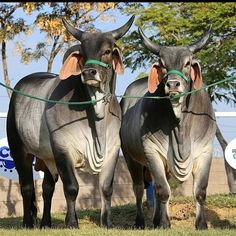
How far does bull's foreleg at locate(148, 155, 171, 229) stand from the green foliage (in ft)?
31.9

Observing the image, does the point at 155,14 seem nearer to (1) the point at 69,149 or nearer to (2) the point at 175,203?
(2) the point at 175,203

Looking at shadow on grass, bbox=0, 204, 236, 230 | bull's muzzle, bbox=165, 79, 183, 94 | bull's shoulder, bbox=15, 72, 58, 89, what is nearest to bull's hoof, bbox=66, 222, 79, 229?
shadow on grass, bbox=0, 204, 236, 230

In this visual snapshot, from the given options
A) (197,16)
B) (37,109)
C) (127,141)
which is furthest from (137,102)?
(197,16)

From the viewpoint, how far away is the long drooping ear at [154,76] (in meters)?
10.4

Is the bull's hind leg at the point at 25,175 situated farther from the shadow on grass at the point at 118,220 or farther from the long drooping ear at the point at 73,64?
the long drooping ear at the point at 73,64

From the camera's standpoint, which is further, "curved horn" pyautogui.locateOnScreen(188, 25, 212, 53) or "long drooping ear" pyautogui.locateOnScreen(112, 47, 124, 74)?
"long drooping ear" pyautogui.locateOnScreen(112, 47, 124, 74)

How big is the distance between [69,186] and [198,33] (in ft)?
35.2

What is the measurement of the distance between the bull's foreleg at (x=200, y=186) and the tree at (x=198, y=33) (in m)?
9.12

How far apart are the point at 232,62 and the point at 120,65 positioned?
34.2 feet

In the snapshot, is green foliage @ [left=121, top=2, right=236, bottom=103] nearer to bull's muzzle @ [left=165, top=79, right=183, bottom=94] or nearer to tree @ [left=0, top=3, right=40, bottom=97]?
tree @ [left=0, top=3, right=40, bottom=97]

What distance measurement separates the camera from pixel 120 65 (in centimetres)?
1068

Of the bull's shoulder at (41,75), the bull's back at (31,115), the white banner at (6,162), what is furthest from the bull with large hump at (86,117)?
the white banner at (6,162)

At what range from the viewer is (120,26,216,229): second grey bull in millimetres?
10320

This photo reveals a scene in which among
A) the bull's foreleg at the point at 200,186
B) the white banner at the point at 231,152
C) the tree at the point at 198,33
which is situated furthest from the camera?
the tree at the point at 198,33
